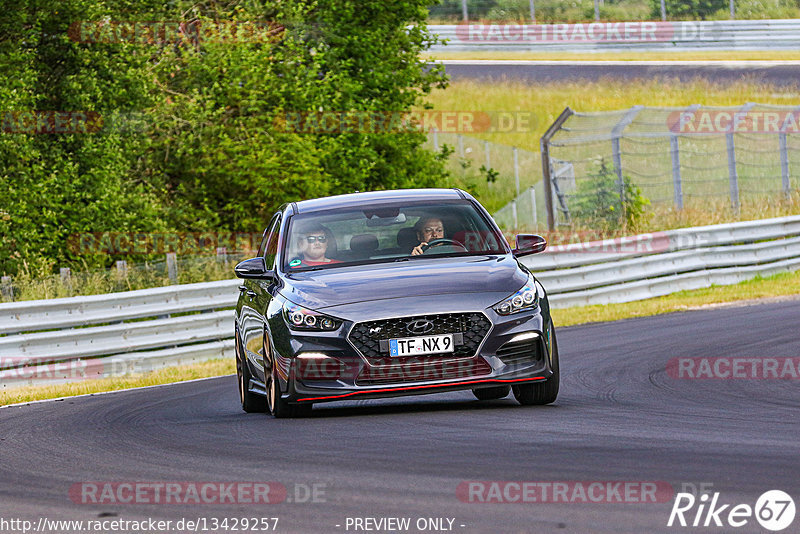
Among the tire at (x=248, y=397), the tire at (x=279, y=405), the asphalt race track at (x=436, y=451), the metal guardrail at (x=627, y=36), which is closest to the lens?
the asphalt race track at (x=436, y=451)

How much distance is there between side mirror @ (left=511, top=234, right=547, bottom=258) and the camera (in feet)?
32.9

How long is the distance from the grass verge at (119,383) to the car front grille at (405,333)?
6.32 metres

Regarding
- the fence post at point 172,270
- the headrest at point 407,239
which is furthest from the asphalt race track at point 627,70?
the headrest at point 407,239

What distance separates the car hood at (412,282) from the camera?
8.99 metres

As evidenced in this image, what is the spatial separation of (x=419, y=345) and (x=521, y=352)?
2.29 feet

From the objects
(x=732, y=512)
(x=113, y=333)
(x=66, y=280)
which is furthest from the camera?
(x=66, y=280)

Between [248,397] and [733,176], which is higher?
[248,397]

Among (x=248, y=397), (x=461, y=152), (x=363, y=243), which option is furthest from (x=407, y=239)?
(x=461, y=152)

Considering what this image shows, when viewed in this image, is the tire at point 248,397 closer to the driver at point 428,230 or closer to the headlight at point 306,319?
the headlight at point 306,319

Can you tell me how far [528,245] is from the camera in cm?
1007

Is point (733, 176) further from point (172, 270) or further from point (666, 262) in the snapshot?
point (172, 270)

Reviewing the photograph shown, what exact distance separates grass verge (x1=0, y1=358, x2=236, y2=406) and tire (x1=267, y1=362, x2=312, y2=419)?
530cm

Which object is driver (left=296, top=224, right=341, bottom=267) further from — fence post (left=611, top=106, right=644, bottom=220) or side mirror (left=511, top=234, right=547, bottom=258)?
fence post (left=611, top=106, right=644, bottom=220)

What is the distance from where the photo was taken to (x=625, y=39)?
50812 millimetres
